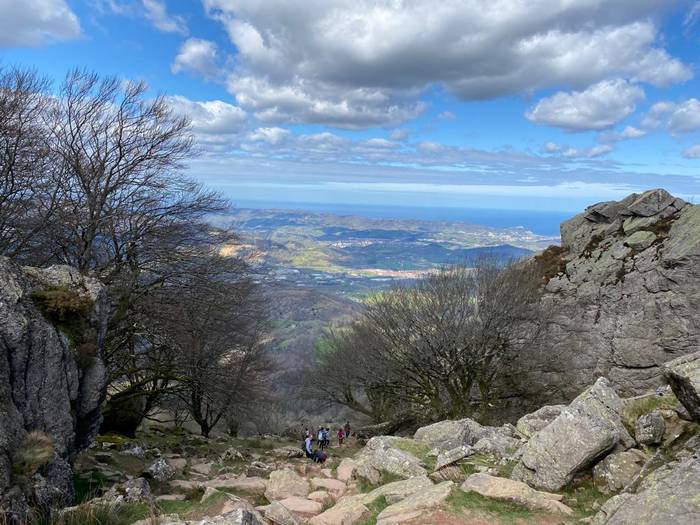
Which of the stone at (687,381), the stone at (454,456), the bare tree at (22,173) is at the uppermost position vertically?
the bare tree at (22,173)

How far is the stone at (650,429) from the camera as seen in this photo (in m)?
10.6

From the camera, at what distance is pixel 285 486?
13.3 m

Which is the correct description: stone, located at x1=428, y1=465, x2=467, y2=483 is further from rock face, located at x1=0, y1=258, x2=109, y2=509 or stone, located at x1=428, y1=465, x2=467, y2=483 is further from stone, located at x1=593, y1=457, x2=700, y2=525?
rock face, located at x1=0, y1=258, x2=109, y2=509

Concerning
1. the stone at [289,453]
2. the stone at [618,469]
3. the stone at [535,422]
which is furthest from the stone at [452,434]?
the stone at [618,469]

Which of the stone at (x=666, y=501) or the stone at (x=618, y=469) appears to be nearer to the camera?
the stone at (x=666, y=501)

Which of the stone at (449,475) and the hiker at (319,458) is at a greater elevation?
the stone at (449,475)

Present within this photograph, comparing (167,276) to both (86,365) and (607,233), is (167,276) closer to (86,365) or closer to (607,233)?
(86,365)

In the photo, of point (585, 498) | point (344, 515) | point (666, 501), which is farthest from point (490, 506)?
point (666, 501)

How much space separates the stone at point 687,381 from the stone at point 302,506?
8.60m

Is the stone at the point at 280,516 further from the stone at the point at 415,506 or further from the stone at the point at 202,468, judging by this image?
the stone at the point at 202,468

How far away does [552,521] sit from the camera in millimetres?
8875

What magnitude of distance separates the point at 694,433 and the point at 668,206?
87.9ft

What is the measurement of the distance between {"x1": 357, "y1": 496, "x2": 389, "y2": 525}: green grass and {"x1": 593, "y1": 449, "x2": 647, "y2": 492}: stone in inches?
191

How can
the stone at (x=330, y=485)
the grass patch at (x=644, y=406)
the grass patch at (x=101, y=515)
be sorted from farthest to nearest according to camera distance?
the stone at (x=330, y=485)
the grass patch at (x=644, y=406)
the grass patch at (x=101, y=515)
